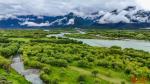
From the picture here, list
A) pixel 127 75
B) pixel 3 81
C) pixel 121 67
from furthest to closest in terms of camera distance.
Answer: pixel 121 67 → pixel 127 75 → pixel 3 81

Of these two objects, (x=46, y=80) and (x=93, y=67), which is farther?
(x=93, y=67)

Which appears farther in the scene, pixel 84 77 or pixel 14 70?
pixel 14 70

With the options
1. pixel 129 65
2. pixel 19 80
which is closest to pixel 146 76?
pixel 129 65

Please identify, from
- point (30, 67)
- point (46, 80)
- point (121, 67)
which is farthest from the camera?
point (30, 67)

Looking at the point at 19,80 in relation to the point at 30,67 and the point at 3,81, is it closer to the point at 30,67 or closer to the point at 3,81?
the point at 3,81

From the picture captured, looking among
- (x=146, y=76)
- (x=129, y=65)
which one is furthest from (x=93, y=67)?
(x=146, y=76)

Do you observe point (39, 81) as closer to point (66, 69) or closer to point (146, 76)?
point (66, 69)
